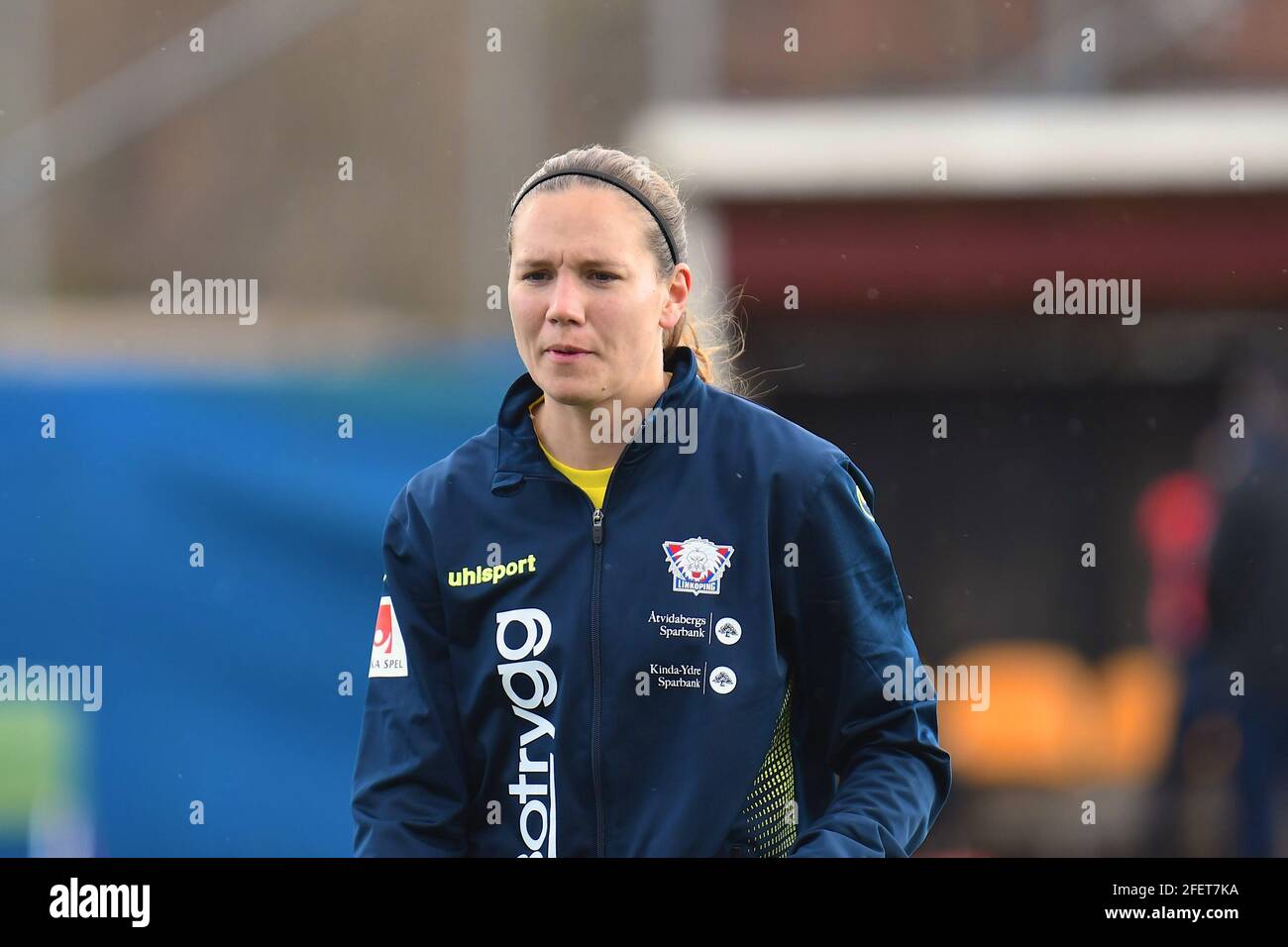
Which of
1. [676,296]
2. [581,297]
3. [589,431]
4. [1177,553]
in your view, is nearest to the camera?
[581,297]

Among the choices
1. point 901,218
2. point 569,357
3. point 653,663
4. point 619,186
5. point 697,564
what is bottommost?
point 653,663

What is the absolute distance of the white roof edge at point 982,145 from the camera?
9.37 metres

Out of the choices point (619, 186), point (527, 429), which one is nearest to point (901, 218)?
point (619, 186)

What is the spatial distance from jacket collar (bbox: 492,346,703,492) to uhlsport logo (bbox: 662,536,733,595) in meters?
0.19

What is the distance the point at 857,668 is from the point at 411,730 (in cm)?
81

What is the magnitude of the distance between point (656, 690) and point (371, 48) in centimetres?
759

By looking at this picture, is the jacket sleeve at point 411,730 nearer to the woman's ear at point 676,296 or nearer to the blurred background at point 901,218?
the woman's ear at point 676,296

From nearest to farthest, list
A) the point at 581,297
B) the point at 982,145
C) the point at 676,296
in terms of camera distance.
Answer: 1. the point at 581,297
2. the point at 676,296
3. the point at 982,145

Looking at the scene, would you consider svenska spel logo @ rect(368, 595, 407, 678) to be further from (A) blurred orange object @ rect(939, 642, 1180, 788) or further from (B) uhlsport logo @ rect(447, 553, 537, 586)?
(A) blurred orange object @ rect(939, 642, 1180, 788)

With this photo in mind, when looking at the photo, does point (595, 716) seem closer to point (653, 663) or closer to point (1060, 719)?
point (653, 663)

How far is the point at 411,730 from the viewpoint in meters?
2.94

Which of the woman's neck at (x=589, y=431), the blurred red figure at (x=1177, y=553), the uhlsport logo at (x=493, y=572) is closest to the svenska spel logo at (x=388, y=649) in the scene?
the uhlsport logo at (x=493, y=572)

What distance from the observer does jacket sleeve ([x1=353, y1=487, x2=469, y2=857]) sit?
9.57 feet

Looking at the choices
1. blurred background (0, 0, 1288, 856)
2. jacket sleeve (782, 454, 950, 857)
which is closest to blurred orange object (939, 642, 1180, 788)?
blurred background (0, 0, 1288, 856)
